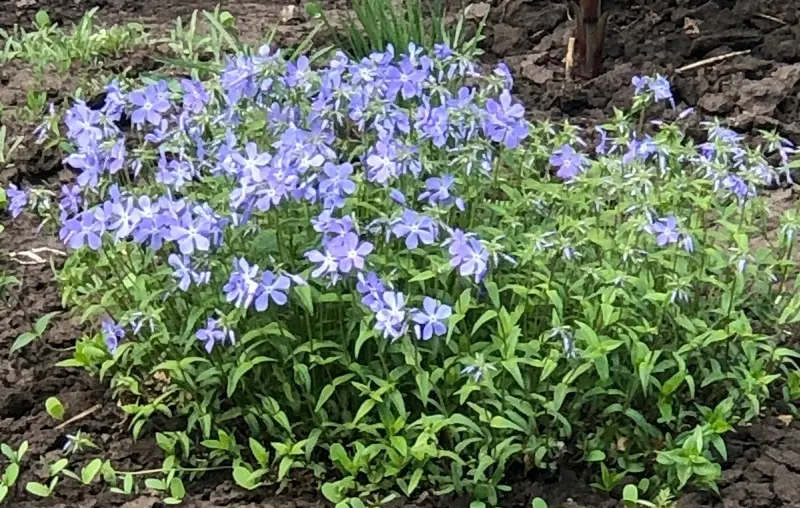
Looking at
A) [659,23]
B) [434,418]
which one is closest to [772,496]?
[434,418]

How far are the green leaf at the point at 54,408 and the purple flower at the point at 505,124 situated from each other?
1118mm

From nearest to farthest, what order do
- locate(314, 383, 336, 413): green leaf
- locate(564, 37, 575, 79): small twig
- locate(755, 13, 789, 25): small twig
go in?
locate(314, 383, 336, 413): green leaf, locate(564, 37, 575, 79): small twig, locate(755, 13, 789, 25): small twig

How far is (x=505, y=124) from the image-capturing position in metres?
2.54

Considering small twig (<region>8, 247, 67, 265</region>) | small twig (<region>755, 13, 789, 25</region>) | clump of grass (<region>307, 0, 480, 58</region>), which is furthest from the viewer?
small twig (<region>755, 13, 789, 25</region>)

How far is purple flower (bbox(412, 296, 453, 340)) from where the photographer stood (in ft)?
7.52

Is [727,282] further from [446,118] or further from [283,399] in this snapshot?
[283,399]

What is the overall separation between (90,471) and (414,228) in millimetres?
845

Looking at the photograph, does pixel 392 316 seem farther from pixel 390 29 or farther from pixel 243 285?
pixel 390 29

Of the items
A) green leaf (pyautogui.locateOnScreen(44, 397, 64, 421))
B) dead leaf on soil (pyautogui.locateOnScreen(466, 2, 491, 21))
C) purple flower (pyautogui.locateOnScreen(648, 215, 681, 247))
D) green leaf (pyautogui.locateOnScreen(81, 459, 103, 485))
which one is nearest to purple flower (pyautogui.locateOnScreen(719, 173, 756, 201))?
purple flower (pyautogui.locateOnScreen(648, 215, 681, 247))

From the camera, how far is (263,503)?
254cm

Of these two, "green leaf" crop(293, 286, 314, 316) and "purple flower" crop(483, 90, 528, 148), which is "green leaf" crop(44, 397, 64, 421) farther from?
"purple flower" crop(483, 90, 528, 148)

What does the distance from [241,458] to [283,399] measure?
150 millimetres

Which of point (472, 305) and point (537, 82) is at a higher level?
point (472, 305)

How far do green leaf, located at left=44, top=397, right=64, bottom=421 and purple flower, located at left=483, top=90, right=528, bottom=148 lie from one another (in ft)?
3.67
